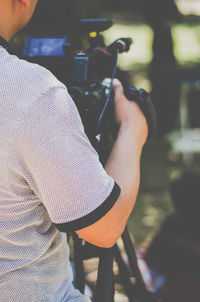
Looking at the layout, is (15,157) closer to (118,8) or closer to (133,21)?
(118,8)

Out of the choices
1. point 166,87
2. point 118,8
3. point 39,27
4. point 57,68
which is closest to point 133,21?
point 118,8

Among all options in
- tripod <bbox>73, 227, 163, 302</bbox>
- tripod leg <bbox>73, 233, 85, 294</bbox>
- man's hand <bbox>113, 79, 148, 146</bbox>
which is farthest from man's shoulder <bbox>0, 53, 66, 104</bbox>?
tripod leg <bbox>73, 233, 85, 294</bbox>

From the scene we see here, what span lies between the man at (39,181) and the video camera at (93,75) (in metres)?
0.22

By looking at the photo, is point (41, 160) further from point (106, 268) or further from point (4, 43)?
point (106, 268)

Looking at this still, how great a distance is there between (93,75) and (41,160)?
0.52 meters

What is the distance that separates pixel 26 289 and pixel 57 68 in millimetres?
576

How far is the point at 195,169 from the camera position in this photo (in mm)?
4590

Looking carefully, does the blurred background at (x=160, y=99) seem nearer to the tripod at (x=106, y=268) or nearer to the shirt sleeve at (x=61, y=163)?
the tripod at (x=106, y=268)

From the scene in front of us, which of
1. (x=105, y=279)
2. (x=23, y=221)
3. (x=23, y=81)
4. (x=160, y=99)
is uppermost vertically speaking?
(x=23, y=81)

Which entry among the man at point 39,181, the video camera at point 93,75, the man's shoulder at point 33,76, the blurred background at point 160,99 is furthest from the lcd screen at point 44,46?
the blurred background at point 160,99

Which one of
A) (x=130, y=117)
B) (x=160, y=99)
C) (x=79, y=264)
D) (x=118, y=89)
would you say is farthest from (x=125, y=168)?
(x=160, y=99)

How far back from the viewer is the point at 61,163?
2.37 feet

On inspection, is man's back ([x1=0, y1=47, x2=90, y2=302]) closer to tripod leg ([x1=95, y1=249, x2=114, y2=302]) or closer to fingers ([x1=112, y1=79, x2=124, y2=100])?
tripod leg ([x1=95, y1=249, x2=114, y2=302])

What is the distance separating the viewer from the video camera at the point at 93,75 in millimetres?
1032
